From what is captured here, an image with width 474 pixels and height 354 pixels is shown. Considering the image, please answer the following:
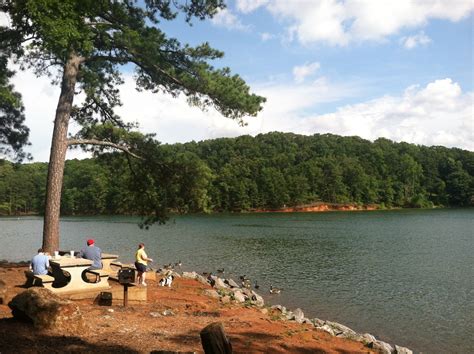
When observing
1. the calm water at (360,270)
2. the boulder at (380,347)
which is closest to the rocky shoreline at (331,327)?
the boulder at (380,347)

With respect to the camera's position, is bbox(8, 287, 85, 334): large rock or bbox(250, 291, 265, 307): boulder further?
bbox(250, 291, 265, 307): boulder

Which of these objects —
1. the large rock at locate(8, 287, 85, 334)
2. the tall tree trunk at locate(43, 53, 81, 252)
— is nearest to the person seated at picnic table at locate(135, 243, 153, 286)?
the tall tree trunk at locate(43, 53, 81, 252)

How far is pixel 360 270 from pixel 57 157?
17.9m

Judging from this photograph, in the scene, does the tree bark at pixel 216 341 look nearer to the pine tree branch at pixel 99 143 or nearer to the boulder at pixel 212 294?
the boulder at pixel 212 294

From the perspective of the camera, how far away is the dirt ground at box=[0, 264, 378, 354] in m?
6.30

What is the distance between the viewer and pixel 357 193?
113438 millimetres

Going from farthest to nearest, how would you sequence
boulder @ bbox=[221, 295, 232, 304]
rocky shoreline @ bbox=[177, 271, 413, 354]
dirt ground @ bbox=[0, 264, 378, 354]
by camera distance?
boulder @ bbox=[221, 295, 232, 304]
rocky shoreline @ bbox=[177, 271, 413, 354]
dirt ground @ bbox=[0, 264, 378, 354]

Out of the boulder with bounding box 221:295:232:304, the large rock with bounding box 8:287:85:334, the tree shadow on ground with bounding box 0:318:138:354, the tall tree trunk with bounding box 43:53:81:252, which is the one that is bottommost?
the boulder with bounding box 221:295:232:304

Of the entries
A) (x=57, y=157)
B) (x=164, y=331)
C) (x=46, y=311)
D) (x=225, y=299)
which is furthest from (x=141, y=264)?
(x=46, y=311)

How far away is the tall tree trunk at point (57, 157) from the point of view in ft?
43.2

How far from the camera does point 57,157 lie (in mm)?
13234

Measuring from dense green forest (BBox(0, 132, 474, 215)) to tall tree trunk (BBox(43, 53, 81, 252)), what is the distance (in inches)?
3040

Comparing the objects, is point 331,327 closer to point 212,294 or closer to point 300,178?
point 212,294

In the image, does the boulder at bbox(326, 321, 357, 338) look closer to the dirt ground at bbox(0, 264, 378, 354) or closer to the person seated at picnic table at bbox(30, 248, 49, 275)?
the dirt ground at bbox(0, 264, 378, 354)
